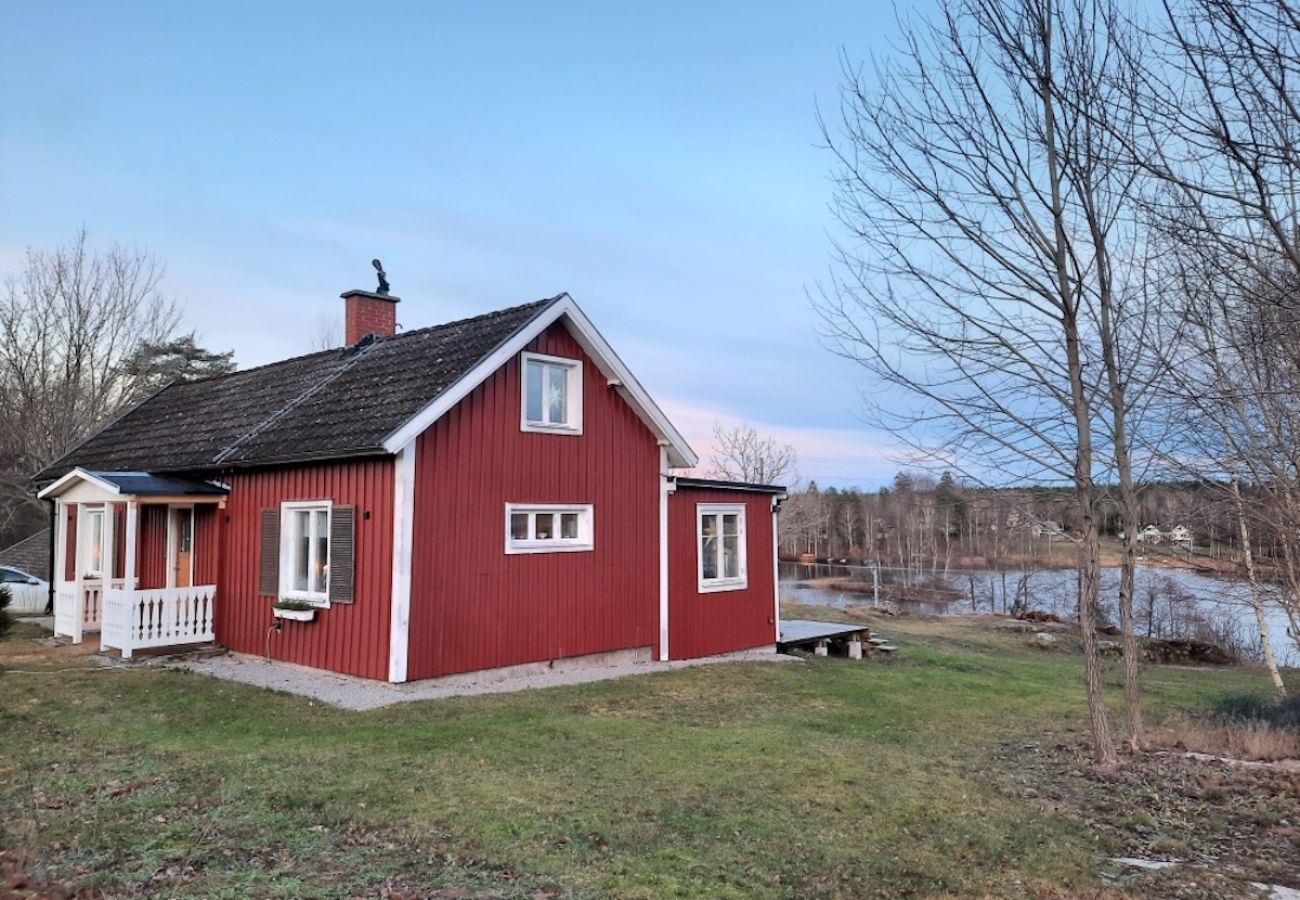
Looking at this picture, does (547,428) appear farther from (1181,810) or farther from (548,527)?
(1181,810)

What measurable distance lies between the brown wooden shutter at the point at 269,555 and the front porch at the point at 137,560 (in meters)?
1.44

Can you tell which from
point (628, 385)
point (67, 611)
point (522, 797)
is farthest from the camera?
point (67, 611)

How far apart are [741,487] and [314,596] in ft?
24.5

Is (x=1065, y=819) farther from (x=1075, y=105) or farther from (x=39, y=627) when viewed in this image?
(x=39, y=627)

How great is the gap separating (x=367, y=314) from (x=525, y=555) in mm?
7205

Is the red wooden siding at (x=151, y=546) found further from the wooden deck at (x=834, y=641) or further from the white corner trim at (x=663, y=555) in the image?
the wooden deck at (x=834, y=641)

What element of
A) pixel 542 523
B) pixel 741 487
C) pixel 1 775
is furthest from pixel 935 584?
pixel 1 775

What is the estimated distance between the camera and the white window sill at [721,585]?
14.5m

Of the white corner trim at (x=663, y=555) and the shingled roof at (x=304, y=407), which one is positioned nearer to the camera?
the shingled roof at (x=304, y=407)

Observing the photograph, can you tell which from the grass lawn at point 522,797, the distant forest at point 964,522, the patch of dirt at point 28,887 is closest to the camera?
the patch of dirt at point 28,887

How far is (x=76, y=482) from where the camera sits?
538 inches

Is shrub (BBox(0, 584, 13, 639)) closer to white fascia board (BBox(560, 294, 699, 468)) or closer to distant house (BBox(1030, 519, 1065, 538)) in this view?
white fascia board (BBox(560, 294, 699, 468))

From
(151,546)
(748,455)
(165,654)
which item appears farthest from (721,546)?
(748,455)

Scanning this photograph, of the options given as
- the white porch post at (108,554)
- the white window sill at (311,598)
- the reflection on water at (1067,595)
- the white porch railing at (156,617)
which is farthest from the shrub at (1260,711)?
the white porch post at (108,554)
